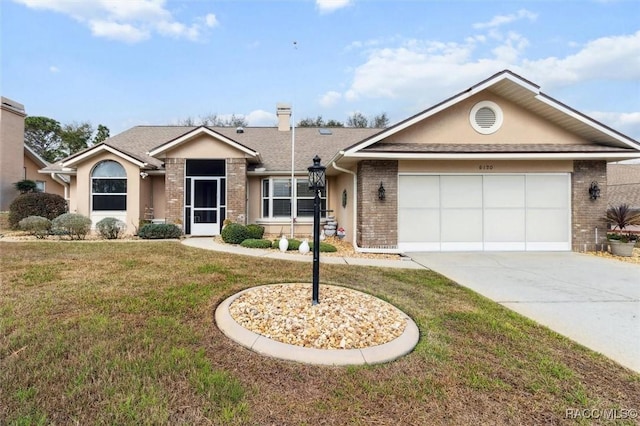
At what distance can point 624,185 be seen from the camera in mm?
23219

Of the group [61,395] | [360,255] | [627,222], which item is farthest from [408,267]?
[627,222]

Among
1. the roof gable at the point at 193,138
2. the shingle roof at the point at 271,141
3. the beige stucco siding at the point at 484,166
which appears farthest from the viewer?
the shingle roof at the point at 271,141

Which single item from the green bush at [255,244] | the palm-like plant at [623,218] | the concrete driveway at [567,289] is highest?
the palm-like plant at [623,218]

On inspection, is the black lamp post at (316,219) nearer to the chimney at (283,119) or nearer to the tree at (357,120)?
the chimney at (283,119)

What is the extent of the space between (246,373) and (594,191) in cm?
1225

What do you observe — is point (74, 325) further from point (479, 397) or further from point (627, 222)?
point (627, 222)

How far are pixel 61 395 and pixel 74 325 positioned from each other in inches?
60.5

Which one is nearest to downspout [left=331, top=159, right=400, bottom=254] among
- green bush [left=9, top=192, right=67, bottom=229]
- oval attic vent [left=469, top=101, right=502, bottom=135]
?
oval attic vent [left=469, top=101, right=502, bottom=135]

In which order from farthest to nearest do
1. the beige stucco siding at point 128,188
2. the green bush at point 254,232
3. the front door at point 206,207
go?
the front door at point 206,207, the beige stucco siding at point 128,188, the green bush at point 254,232

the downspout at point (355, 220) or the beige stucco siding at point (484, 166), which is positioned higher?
the beige stucco siding at point (484, 166)

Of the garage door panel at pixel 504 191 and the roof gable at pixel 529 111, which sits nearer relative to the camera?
the roof gable at pixel 529 111

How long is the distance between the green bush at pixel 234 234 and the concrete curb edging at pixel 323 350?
7286 mm

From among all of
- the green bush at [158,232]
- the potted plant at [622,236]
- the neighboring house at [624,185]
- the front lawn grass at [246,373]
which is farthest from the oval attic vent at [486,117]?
the neighboring house at [624,185]

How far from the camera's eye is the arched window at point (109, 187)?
12.9 m
